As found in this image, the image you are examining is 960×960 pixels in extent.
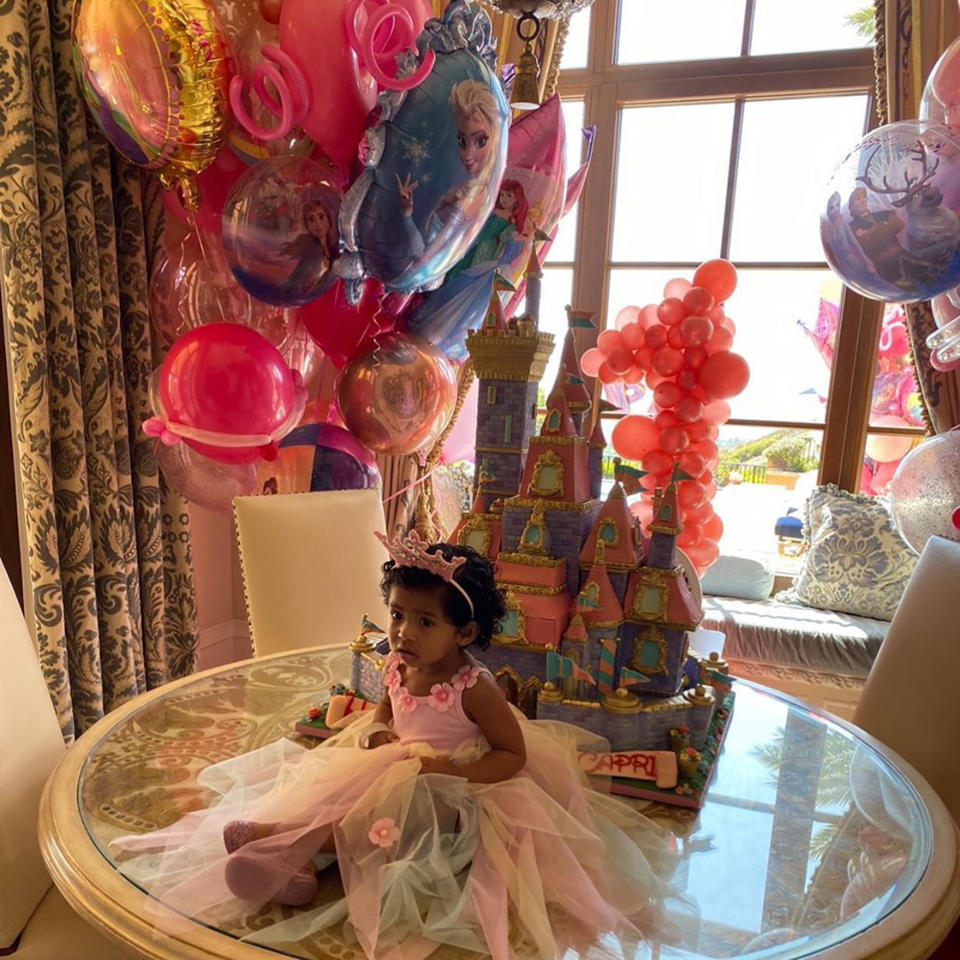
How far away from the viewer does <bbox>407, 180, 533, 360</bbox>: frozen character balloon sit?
7.52ft

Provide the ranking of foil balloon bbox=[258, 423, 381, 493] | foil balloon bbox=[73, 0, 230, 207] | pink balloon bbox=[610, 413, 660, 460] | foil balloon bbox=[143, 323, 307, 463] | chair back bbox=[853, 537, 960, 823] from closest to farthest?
chair back bbox=[853, 537, 960, 823] < foil balloon bbox=[73, 0, 230, 207] < foil balloon bbox=[143, 323, 307, 463] < foil balloon bbox=[258, 423, 381, 493] < pink balloon bbox=[610, 413, 660, 460]

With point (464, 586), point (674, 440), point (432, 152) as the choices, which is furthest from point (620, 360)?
point (464, 586)

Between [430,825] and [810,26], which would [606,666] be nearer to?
[430,825]

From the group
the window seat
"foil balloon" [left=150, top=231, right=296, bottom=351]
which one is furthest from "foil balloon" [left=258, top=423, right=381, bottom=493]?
the window seat

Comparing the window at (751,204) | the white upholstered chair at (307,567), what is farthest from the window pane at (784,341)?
the white upholstered chair at (307,567)

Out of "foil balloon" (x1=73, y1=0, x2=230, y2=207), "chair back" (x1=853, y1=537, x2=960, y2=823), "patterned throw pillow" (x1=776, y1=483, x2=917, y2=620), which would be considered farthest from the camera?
"patterned throw pillow" (x1=776, y1=483, x2=917, y2=620)

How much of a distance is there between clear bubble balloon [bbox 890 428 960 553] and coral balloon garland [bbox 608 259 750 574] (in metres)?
0.58

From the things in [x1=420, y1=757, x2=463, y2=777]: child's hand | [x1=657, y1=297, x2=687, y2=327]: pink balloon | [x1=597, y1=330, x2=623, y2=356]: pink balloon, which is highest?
[x1=657, y1=297, x2=687, y2=327]: pink balloon

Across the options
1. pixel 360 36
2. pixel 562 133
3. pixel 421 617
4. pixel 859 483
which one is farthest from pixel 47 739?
pixel 859 483

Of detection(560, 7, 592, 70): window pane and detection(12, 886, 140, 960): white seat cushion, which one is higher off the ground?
detection(560, 7, 592, 70): window pane

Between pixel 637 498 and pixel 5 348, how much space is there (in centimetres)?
209

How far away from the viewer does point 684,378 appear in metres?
2.62

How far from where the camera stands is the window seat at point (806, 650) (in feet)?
9.17

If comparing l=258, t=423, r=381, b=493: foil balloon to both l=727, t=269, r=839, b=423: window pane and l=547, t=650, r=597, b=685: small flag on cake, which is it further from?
l=727, t=269, r=839, b=423: window pane
